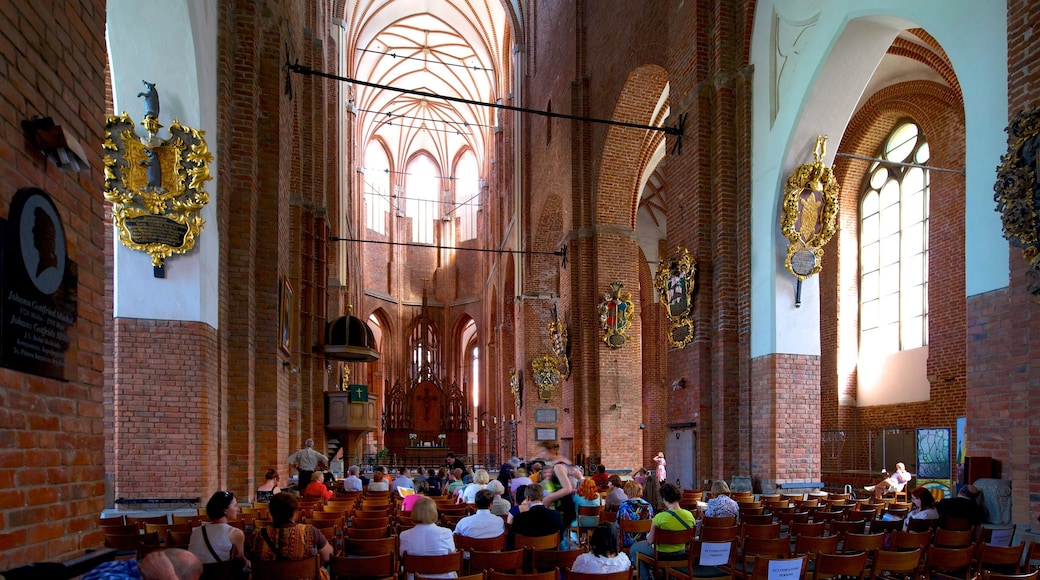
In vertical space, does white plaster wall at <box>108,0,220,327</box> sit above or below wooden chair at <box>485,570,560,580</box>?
above

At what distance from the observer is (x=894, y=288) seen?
1777 cm

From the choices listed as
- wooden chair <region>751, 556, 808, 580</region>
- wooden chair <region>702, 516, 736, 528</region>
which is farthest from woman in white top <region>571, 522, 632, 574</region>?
wooden chair <region>702, 516, 736, 528</region>

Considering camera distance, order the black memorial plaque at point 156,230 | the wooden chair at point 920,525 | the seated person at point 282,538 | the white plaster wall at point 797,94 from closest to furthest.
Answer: the seated person at point 282,538 < the wooden chair at point 920,525 < the black memorial plaque at point 156,230 < the white plaster wall at point 797,94

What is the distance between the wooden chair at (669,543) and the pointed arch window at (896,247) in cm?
1264

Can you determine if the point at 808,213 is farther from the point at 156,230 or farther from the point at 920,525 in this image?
the point at 156,230

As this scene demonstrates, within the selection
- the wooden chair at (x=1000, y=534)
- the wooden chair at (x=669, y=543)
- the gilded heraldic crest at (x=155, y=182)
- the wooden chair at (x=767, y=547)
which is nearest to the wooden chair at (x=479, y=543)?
the wooden chair at (x=669, y=543)

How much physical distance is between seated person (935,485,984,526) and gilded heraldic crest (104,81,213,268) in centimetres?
767

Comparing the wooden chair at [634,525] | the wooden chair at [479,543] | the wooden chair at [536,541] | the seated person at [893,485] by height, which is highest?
the wooden chair at [479,543]

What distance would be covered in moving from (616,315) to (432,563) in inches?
555

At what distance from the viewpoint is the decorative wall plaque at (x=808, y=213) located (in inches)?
429

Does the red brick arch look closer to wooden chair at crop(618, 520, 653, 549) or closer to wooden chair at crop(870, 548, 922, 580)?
wooden chair at crop(618, 520, 653, 549)

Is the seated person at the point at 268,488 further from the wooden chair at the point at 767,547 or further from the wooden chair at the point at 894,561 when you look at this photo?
the wooden chair at the point at 894,561

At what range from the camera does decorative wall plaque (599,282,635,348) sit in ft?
61.6

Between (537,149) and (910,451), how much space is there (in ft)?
46.2
